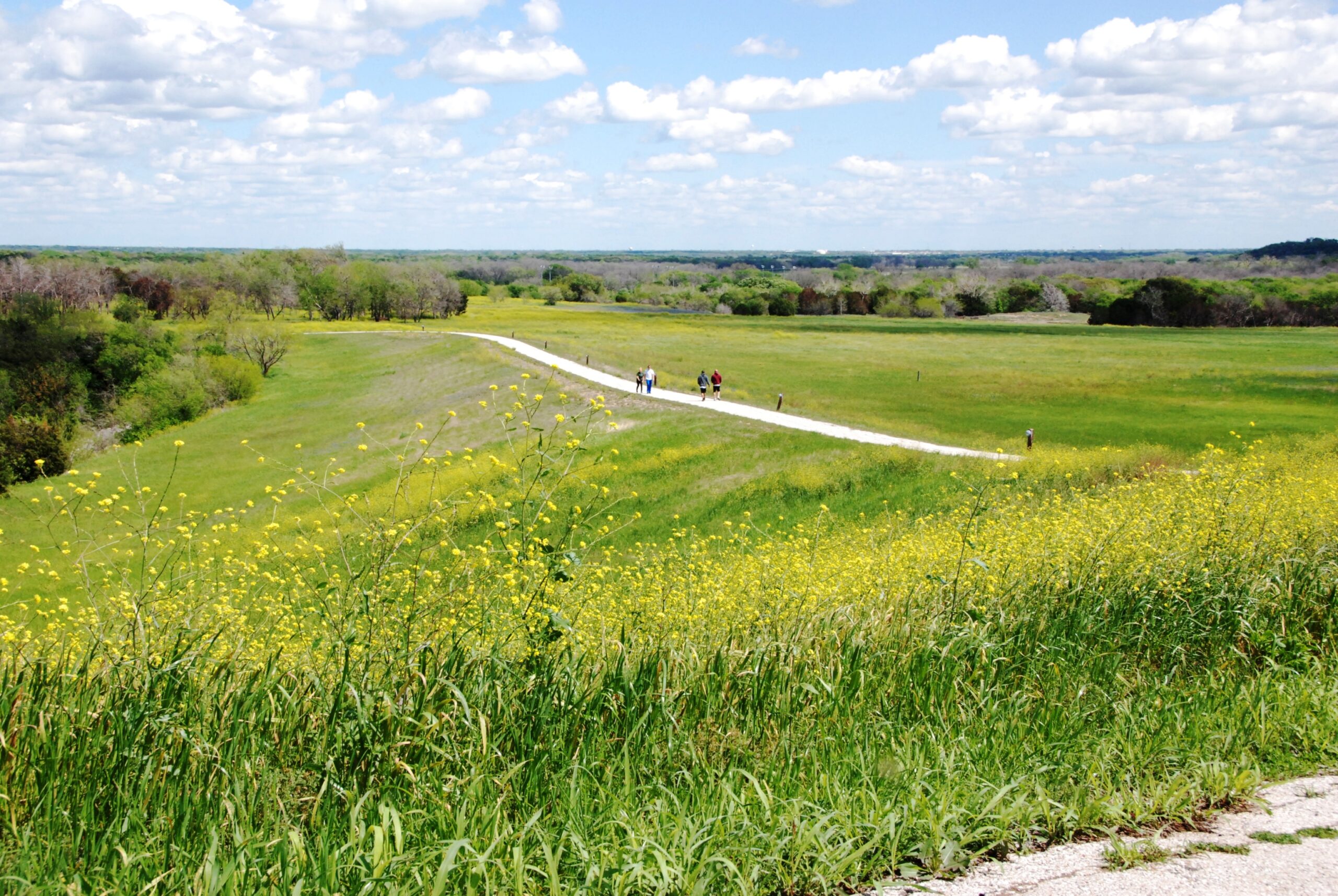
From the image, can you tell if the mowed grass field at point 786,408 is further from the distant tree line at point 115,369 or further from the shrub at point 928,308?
the shrub at point 928,308

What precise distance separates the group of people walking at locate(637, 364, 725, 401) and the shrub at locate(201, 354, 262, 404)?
110ft

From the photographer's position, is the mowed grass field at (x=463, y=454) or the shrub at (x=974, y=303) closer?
the mowed grass field at (x=463, y=454)

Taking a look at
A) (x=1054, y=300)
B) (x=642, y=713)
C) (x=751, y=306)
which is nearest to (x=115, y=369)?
(x=642, y=713)

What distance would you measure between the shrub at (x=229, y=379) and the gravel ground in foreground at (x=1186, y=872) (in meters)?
66.1

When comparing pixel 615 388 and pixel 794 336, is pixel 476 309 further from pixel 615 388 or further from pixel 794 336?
pixel 615 388

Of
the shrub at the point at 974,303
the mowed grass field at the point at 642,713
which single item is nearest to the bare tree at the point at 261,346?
the mowed grass field at the point at 642,713

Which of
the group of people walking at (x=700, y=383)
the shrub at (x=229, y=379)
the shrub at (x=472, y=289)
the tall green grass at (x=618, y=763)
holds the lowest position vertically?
the shrub at (x=229, y=379)

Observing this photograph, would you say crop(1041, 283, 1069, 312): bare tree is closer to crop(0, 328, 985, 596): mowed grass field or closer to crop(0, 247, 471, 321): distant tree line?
crop(0, 247, 471, 321): distant tree line

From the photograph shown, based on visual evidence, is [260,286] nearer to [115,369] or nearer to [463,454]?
[115,369]

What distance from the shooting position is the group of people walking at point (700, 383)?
139 feet

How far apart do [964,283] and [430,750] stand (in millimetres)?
144789

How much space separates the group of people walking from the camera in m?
42.3

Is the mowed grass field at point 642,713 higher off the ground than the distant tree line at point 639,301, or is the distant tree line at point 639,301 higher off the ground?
the distant tree line at point 639,301

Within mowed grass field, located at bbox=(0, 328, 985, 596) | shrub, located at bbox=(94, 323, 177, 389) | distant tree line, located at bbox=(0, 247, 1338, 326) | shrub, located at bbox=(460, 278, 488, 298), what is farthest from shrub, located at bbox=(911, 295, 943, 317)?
shrub, located at bbox=(94, 323, 177, 389)
